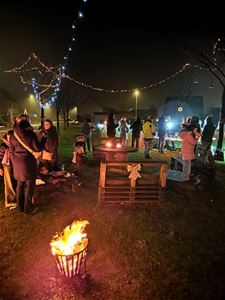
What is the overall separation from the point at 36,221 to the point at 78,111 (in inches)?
2358

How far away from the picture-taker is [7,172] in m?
6.16

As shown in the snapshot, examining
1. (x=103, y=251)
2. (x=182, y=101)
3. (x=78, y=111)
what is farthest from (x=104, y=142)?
(x=78, y=111)

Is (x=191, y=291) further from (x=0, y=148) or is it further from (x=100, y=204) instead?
(x=0, y=148)

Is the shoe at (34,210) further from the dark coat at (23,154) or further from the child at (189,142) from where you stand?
the child at (189,142)

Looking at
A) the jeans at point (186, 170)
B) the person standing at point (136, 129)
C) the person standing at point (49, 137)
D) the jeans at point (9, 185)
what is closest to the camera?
the jeans at point (9, 185)

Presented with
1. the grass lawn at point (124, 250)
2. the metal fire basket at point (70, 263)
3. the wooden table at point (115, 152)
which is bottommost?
the grass lawn at point (124, 250)

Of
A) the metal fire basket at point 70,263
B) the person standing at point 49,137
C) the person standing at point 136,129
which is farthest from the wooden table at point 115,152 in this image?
the metal fire basket at point 70,263

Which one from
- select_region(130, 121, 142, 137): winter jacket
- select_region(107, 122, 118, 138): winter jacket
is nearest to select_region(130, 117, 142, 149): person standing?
select_region(130, 121, 142, 137): winter jacket

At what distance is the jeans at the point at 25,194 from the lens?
571cm

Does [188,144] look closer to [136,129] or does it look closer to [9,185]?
[9,185]

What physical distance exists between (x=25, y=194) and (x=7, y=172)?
0.80 m

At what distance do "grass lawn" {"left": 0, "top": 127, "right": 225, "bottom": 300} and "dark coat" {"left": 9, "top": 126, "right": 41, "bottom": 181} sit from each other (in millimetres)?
1021

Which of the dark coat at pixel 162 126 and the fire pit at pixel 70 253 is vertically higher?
the dark coat at pixel 162 126

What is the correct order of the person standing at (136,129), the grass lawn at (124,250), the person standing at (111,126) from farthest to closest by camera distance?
1. the person standing at (136,129)
2. the person standing at (111,126)
3. the grass lawn at (124,250)
